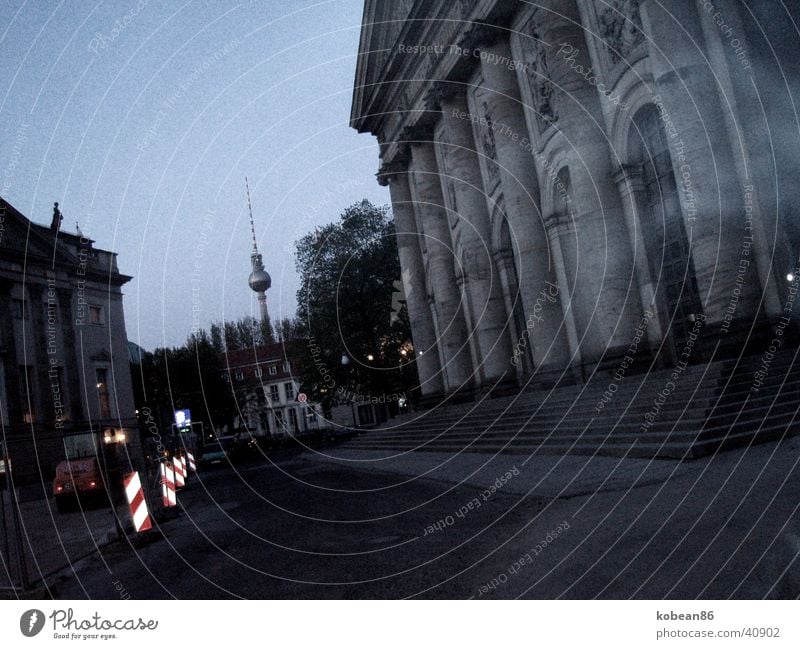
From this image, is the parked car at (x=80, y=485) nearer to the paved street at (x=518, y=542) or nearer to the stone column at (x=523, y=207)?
the paved street at (x=518, y=542)

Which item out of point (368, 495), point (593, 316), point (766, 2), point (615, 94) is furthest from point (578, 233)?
point (368, 495)

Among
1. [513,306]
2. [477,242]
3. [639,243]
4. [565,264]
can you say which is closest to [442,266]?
[477,242]

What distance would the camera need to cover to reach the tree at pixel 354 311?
4197cm

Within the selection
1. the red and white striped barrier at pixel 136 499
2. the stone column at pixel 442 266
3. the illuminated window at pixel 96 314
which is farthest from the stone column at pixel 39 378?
the stone column at pixel 442 266

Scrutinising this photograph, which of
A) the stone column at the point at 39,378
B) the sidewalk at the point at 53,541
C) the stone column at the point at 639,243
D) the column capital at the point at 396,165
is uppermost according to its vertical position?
the column capital at the point at 396,165

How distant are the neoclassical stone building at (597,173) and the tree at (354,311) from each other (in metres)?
11.9

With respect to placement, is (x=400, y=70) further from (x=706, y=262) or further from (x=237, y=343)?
(x=706, y=262)

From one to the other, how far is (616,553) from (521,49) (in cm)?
1906

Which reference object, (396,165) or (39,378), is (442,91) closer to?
(396,165)

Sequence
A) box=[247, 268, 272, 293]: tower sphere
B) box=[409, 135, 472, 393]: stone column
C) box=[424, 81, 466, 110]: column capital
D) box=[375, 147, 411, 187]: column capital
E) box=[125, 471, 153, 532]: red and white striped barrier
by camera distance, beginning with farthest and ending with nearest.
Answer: box=[247, 268, 272, 293]: tower sphere → box=[375, 147, 411, 187]: column capital → box=[409, 135, 472, 393]: stone column → box=[424, 81, 466, 110]: column capital → box=[125, 471, 153, 532]: red and white striped barrier

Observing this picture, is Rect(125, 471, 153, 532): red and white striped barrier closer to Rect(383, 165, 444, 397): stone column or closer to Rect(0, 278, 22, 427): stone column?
Answer: Rect(0, 278, 22, 427): stone column

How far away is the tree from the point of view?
138ft

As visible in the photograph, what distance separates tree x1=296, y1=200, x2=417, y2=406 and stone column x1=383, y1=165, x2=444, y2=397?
748 cm

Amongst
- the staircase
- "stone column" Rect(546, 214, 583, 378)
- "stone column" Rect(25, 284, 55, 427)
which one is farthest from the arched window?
"stone column" Rect(25, 284, 55, 427)
